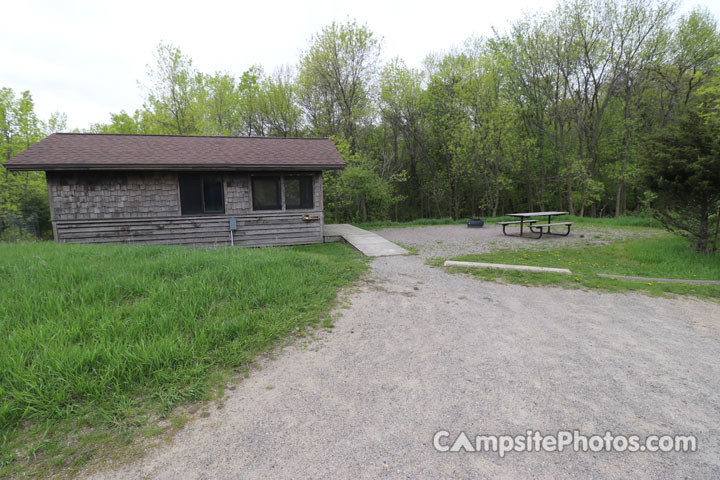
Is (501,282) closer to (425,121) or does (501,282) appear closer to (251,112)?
(425,121)

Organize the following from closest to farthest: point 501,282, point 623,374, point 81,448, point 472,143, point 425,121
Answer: point 81,448
point 623,374
point 501,282
point 472,143
point 425,121

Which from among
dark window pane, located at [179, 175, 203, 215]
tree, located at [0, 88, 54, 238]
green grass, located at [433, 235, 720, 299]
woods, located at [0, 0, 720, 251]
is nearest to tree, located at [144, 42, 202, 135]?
woods, located at [0, 0, 720, 251]

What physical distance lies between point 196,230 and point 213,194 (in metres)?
1.23

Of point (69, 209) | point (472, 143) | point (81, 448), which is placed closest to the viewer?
point (81, 448)

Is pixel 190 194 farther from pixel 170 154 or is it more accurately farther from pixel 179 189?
pixel 170 154

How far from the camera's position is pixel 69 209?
30.1 ft

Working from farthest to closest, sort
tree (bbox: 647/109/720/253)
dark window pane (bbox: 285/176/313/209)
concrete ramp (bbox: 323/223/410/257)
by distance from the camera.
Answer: dark window pane (bbox: 285/176/313/209) → concrete ramp (bbox: 323/223/410/257) → tree (bbox: 647/109/720/253)

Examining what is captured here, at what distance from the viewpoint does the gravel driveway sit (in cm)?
178

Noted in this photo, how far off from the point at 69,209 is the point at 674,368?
12713 mm

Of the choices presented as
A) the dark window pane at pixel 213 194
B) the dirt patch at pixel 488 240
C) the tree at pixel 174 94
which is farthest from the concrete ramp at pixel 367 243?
the tree at pixel 174 94

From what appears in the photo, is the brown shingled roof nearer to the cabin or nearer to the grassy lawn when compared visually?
the cabin

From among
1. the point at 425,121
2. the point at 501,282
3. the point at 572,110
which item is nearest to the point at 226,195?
the point at 501,282

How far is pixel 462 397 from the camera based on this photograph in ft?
7.84

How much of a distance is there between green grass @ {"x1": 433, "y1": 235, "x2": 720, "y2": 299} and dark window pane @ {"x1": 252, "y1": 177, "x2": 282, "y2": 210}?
19.2 feet
